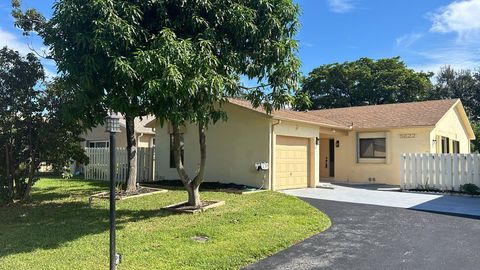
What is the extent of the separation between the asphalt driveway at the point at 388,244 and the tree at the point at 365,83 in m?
30.6

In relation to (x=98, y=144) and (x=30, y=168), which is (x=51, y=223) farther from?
(x=98, y=144)

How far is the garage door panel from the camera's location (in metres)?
15.8

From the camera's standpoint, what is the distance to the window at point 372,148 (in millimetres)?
19712

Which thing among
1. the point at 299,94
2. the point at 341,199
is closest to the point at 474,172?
the point at 341,199

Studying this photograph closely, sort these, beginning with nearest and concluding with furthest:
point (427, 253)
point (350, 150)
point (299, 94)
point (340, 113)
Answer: point (427, 253) → point (299, 94) → point (350, 150) → point (340, 113)

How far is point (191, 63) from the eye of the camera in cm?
808

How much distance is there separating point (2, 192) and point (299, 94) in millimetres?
9265

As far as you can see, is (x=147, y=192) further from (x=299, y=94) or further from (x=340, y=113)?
(x=340, y=113)

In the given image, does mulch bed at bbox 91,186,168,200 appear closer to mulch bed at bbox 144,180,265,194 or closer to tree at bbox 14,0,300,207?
mulch bed at bbox 144,180,265,194

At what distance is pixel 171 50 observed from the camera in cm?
777

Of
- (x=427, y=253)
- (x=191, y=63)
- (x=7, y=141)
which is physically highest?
(x=191, y=63)

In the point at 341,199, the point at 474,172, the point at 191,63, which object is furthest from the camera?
the point at 474,172

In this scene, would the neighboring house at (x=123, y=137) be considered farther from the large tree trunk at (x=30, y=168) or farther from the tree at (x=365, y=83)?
the tree at (x=365, y=83)

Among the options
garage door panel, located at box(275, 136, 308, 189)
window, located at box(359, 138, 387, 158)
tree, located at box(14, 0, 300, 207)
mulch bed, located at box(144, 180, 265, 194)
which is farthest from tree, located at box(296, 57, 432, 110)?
tree, located at box(14, 0, 300, 207)
